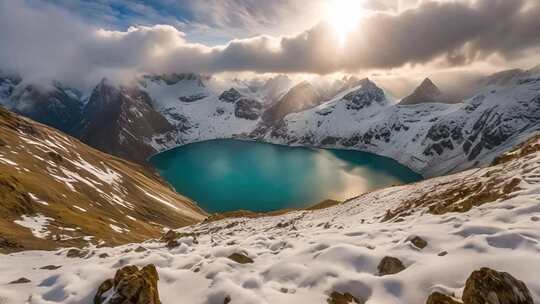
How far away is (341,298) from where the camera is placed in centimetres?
1741

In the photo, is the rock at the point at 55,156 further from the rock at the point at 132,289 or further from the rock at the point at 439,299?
the rock at the point at 439,299

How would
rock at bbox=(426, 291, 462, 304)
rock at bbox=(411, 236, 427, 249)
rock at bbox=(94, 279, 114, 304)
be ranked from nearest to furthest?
rock at bbox=(426, 291, 462, 304), rock at bbox=(94, 279, 114, 304), rock at bbox=(411, 236, 427, 249)

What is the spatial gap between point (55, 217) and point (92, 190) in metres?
51.5

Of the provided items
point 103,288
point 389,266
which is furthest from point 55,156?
point 389,266

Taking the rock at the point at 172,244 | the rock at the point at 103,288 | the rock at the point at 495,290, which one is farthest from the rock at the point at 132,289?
the rock at the point at 495,290

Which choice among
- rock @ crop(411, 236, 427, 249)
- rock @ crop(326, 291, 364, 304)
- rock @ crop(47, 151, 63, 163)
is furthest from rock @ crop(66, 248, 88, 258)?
rock @ crop(47, 151, 63, 163)

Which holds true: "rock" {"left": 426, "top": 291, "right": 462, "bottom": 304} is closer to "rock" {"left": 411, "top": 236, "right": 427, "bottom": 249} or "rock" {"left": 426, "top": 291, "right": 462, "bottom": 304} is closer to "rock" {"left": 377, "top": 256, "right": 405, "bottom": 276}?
"rock" {"left": 377, "top": 256, "right": 405, "bottom": 276}

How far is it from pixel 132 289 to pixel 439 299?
40.8 ft

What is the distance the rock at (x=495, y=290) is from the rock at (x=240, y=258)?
478 inches

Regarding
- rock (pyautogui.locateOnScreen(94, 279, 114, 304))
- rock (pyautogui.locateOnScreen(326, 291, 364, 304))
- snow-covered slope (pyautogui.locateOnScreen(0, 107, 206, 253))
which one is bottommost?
snow-covered slope (pyautogui.locateOnScreen(0, 107, 206, 253))

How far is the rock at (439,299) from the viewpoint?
1454cm

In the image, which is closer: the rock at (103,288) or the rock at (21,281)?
the rock at (103,288)

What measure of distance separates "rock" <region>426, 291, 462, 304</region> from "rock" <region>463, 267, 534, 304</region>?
430 millimetres

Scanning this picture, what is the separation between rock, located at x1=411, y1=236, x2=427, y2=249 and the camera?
822 inches
